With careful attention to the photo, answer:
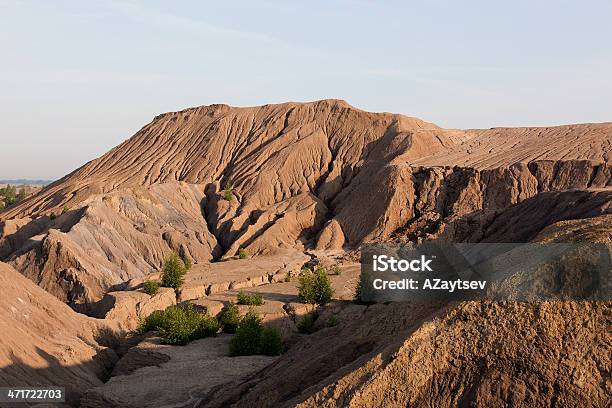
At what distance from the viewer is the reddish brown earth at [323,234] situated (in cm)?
916

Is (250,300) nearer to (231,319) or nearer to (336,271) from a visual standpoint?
(231,319)

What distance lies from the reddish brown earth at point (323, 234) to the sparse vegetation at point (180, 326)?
1.16m

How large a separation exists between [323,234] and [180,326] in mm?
23955

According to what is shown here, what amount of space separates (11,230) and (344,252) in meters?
23.1

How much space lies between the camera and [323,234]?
4572cm

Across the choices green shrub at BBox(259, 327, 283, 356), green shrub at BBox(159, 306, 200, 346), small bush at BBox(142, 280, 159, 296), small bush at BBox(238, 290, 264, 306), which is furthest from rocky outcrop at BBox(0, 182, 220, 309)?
green shrub at BBox(259, 327, 283, 356)

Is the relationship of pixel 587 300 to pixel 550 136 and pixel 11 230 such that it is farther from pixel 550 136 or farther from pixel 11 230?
pixel 550 136

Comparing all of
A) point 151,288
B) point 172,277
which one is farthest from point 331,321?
point 172,277

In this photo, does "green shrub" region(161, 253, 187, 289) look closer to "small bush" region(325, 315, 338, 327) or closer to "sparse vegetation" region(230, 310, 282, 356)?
"small bush" region(325, 315, 338, 327)

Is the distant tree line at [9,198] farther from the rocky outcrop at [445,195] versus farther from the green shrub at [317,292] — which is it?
the green shrub at [317,292]

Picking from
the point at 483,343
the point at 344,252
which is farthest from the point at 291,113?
the point at 483,343

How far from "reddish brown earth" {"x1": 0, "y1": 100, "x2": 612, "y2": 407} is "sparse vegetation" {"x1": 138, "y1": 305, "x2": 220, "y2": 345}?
1163 mm

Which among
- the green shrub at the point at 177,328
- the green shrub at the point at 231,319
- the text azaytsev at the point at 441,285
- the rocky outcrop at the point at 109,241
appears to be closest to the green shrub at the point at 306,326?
the green shrub at the point at 231,319

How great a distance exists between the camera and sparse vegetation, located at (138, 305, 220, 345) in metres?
22.5
